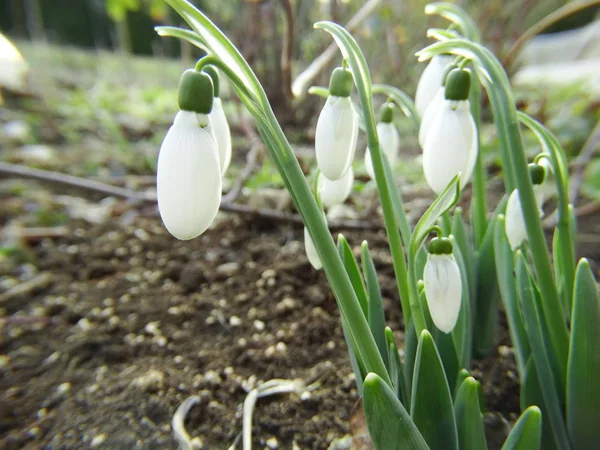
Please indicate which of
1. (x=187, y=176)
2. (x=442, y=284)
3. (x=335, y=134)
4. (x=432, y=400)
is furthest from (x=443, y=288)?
(x=187, y=176)

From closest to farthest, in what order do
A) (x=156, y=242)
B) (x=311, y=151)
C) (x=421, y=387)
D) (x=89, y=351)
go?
1. (x=421, y=387)
2. (x=89, y=351)
3. (x=156, y=242)
4. (x=311, y=151)

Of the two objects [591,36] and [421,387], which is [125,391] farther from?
[591,36]

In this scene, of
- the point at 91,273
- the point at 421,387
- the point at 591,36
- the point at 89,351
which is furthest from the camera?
the point at 591,36

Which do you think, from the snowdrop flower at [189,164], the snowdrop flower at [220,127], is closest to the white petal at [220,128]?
the snowdrop flower at [220,127]

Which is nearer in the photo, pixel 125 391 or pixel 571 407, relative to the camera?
pixel 571 407

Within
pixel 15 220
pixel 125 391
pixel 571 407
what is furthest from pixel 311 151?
pixel 571 407

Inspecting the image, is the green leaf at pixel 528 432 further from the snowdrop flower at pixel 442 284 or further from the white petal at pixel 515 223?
the white petal at pixel 515 223
